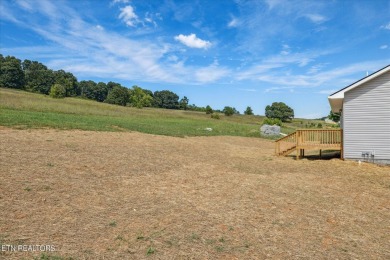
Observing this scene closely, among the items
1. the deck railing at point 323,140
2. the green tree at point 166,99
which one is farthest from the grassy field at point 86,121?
the green tree at point 166,99

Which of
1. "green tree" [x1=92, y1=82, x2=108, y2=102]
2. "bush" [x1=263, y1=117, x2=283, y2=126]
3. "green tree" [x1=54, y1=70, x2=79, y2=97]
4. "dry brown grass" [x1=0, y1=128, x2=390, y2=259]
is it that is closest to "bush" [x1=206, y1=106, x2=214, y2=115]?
"bush" [x1=263, y1=117, x2=283, y2=126]

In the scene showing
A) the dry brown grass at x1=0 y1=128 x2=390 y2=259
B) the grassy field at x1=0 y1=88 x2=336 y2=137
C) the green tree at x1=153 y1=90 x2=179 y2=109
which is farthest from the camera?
the green tree at x1=153 y1=90 x2=179 y2=109

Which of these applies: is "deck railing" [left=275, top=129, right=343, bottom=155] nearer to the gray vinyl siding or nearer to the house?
the house

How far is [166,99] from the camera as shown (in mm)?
145375

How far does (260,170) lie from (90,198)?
9039mm

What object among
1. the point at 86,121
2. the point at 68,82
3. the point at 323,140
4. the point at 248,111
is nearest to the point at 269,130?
the point at 323,140

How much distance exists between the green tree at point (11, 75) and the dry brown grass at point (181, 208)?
10809cm

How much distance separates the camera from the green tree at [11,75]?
103 m

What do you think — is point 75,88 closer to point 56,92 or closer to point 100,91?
point 100,91

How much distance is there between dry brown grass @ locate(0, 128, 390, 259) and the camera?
6.08 m

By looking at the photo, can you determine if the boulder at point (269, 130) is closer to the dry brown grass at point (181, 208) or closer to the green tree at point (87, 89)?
the dry brown grass at point (181, 208)

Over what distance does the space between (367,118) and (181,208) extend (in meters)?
14.3

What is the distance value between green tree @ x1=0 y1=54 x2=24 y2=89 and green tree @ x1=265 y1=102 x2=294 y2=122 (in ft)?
333

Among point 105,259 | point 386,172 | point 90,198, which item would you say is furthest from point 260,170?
point 105,259
